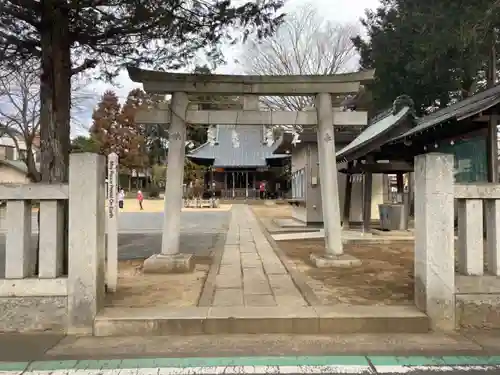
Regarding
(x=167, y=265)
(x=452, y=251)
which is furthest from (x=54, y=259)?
(x=452, y=251)

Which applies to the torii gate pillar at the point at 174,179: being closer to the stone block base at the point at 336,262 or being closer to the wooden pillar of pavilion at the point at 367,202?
the stone block base at the point at 336,262

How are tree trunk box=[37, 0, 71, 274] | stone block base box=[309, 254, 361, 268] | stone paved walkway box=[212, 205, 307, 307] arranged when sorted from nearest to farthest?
stone paved walkway box=[212, 205, 307, 307], tree trunk box=[37, 0, 71, 274], stone block base box=[309, 254, 361, 268]

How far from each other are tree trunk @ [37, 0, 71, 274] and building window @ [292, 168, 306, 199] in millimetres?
12656

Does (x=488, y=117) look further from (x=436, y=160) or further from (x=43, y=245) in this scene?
(x=43, y=245)

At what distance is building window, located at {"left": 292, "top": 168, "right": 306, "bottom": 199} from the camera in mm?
18844

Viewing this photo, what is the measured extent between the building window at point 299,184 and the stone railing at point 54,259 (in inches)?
545

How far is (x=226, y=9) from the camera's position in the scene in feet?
23.8

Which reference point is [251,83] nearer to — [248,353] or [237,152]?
[248,353]

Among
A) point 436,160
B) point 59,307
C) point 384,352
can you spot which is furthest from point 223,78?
point 384,352

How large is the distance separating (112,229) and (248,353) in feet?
10.6

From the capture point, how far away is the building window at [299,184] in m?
18.8

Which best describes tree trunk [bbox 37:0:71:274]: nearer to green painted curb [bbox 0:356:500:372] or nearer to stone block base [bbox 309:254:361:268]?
green painted curb [bbox 0:356:500:372]

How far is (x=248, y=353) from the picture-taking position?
4.55 meters

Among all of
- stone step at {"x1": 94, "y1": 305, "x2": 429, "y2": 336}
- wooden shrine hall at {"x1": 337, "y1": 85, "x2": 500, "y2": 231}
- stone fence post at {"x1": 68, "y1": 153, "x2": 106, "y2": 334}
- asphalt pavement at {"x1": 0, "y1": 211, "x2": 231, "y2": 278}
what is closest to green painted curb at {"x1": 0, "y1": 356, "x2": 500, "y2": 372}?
stone step at {"x1": 94, "y1": 305, "x2": 429, "y2": 336}
